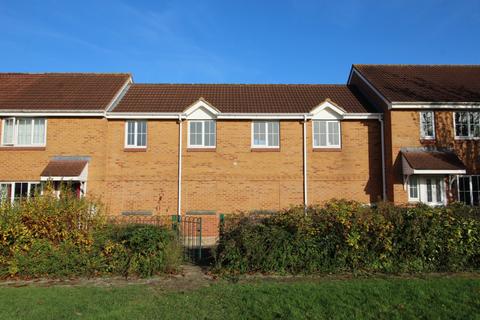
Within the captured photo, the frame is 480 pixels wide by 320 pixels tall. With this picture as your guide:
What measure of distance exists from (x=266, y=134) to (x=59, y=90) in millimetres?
10961

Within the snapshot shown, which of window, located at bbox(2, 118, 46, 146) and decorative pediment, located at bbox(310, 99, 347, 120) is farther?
decorative pediment, located at bbox(310, 99, 347, 120)

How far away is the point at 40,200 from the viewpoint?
1000 centimetres

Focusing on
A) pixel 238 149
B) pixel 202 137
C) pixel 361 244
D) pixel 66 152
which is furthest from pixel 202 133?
pixel 361 244

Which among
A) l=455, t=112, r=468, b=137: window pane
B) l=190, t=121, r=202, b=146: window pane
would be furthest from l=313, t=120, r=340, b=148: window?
l=190, t=121, r=202, b=146: window pane

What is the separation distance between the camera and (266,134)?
19.2 meters

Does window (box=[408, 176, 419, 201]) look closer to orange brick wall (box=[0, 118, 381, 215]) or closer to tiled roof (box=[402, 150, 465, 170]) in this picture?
tiled roof (box=[402, 150, 465, 170])

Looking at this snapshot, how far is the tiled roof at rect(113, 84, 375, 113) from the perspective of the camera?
1953cm

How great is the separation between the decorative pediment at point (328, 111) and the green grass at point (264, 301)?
11.1 metres

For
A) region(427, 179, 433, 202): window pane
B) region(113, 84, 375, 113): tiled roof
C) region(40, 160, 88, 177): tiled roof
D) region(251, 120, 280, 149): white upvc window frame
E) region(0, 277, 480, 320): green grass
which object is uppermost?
region(113, 84, 375, 113): tiled roof

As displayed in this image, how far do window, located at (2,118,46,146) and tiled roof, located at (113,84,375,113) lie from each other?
364 cm

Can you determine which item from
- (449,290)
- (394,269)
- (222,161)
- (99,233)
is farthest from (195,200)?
(449,290)

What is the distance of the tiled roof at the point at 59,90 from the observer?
18.6 m

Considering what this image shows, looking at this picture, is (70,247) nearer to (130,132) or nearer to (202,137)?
(130,132)

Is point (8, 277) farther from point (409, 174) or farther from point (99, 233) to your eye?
point (409, 174)
